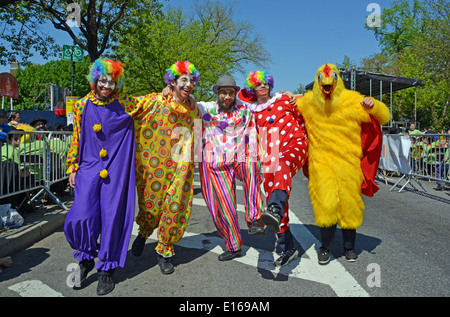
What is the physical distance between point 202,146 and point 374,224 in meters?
3.08

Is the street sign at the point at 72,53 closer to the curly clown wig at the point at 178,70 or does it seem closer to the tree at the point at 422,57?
the curly clown wig at the point at 178,70

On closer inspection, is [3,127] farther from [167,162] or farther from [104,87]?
[167,162]

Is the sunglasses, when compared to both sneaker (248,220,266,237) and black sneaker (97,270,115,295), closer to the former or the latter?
sneaker (248,220,266,237)

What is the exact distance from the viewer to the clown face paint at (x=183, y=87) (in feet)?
12.1

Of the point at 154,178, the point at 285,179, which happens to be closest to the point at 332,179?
the point at 285,179

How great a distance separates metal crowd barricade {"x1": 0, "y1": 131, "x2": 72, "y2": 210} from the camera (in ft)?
17.2

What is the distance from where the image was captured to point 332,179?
3.63 metres

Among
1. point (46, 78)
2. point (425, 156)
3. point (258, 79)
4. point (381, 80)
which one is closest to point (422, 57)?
point (381, 80)

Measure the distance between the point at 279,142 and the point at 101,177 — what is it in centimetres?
172

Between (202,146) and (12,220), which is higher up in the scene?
(202,146)

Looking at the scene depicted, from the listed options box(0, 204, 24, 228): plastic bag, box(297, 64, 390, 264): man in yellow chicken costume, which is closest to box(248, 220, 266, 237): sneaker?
box(297, 64, 390, 264): man in yellow chicken costume

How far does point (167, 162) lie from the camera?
3.73m
